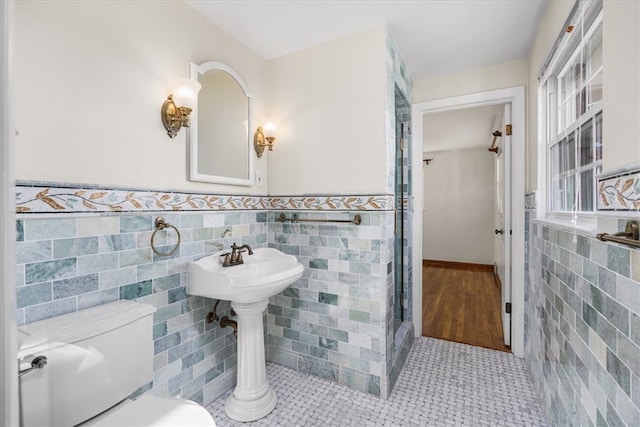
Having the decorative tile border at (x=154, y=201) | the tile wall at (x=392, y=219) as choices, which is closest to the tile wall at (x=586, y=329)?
the tile wall at (x=392, y=219)

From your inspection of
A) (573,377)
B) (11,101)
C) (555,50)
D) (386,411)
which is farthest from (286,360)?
(555,50)

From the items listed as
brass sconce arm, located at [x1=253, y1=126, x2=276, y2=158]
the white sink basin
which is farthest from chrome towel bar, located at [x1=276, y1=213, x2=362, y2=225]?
brass sconce arm, located at [x1=253, y1=126, x2=276, y2=158]

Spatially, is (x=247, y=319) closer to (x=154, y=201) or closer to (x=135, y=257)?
(x=135, y=257)

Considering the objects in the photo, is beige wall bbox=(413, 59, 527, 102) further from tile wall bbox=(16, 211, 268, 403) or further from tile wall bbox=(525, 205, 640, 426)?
tile wall bbox=(16, 211, 268, 403)

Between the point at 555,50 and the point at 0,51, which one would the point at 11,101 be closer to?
the point at 0,51

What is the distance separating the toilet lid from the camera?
1000 millimetres

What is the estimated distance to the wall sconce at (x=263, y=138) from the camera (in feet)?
7.16

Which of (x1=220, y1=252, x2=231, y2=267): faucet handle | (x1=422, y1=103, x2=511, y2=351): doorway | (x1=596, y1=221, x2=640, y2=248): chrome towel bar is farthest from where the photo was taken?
(x1=422, y1=103, x2=511, y2=351): doorway

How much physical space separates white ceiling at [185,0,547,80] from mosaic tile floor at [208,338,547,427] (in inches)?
91.2

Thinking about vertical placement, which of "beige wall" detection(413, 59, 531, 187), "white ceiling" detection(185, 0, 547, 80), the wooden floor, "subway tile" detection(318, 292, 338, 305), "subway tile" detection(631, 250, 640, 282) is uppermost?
"white ceiling" detection(185, 0, 547, 80)

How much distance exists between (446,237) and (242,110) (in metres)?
4.83

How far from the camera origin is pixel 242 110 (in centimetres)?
207

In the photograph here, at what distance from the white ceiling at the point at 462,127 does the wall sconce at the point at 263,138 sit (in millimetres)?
1727

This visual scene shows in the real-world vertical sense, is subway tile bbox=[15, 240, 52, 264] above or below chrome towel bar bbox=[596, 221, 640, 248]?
below
